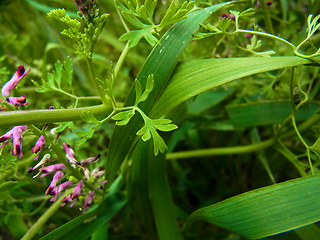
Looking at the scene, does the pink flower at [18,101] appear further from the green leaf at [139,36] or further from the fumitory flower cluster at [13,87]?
the green leaf at [139,36]

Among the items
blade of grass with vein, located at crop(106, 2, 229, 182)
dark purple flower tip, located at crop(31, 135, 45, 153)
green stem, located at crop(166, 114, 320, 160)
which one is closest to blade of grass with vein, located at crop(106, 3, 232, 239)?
blade of grass with vein, located at crop(106, 2, 229, 182)

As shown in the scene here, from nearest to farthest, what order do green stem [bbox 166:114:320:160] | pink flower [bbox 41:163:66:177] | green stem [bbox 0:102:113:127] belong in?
1. green stem [bbox 0:102:113:127]
2. pink flower [bbox 41:163:66:177]
3. green stem [bbox 166:114:320:160]

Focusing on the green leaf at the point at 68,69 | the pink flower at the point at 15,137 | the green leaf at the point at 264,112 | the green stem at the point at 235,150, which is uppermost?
the green leaf at the point at 264,112

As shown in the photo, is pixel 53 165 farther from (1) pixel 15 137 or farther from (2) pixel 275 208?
(2) pixel 275 208

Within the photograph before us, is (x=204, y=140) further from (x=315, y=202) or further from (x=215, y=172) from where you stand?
(x=315, y=202)

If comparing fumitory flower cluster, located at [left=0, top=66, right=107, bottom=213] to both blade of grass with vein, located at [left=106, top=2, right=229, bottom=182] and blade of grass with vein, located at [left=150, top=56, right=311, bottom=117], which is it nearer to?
blade of grass with vein, located at [left=106, top=2, right=229, bottom=182]

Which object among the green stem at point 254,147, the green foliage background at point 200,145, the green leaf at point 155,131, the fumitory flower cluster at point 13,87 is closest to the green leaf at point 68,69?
the green foliage background at point 200,145

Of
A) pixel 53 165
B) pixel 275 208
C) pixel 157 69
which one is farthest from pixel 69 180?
pixel 275 208
